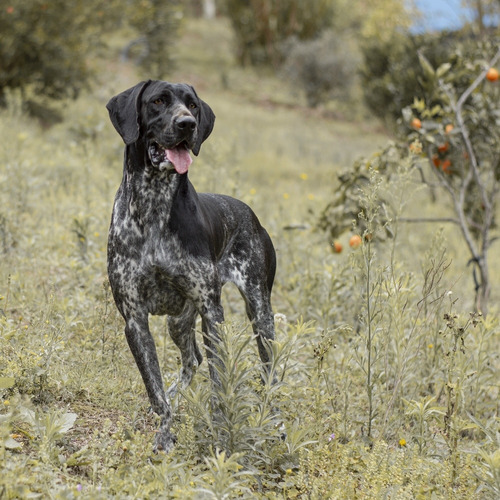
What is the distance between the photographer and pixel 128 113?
3414mm

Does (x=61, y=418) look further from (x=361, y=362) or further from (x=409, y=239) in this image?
(x=409, y=239)

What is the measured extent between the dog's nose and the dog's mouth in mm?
125

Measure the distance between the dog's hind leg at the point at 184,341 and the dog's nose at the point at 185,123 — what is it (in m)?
1.13

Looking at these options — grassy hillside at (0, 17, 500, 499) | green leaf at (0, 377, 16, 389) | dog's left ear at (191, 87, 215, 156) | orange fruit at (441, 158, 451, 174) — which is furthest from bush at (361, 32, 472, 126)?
green leaf at (0, 377, 16, 389)

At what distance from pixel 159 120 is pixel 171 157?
8.0 inches

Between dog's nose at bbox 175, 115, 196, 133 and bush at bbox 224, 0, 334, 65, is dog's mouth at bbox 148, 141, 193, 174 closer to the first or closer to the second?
dog's nose at bbox 175, 115, 196, 133

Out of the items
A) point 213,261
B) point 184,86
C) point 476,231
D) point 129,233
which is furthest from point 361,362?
point 476,231

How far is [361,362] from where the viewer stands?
3656 millimetres

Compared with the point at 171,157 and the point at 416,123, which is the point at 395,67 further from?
the point at 171,157

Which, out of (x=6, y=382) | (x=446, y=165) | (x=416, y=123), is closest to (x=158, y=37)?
(x=446, y=165)

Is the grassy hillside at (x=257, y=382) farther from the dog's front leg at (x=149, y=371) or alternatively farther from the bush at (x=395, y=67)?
the bush at (x=395, y=67)

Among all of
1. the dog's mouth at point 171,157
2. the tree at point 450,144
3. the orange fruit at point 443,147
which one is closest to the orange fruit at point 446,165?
the tree at point 450,144

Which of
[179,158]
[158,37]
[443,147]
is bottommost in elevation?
[443,147]

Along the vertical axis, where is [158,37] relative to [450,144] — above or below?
above
